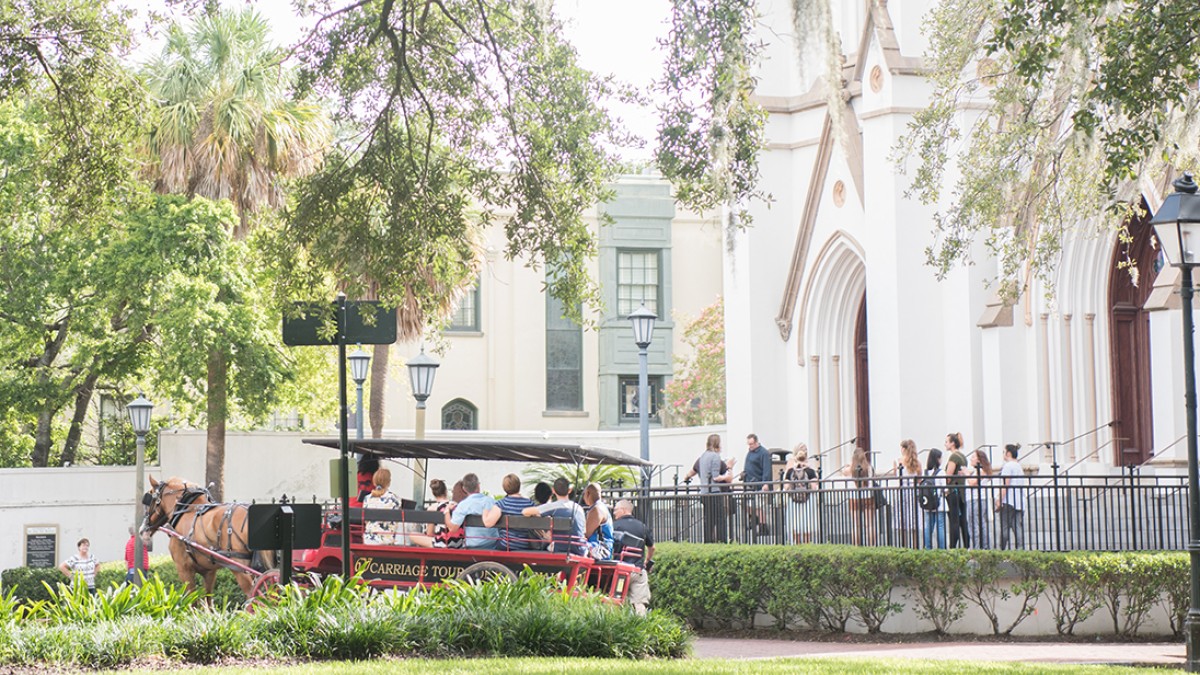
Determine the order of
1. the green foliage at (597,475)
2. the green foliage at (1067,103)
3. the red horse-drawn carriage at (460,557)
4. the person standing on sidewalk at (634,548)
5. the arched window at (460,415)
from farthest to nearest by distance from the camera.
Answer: the arched window at (460,415) < the green foliage at (597,475) < the person standing on sidewalk at (634,548) < the red horse-drawn carriage at (460,557) < the green foliage at (1067,103)

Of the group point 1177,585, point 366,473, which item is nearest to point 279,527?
point 366,473

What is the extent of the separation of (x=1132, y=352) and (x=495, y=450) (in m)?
12.7

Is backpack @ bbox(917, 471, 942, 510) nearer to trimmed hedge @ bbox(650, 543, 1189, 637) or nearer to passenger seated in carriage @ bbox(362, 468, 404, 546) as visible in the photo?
trimmed hedge @ bbox(650, 543, 1189, 637)

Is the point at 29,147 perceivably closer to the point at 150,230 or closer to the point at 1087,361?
the point at 150,230

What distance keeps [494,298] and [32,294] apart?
19902 millimetres

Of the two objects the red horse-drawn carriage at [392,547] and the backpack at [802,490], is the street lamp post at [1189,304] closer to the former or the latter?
the red horse-drawn carriage at [392,547]

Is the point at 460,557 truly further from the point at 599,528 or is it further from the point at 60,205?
the point at 60,205

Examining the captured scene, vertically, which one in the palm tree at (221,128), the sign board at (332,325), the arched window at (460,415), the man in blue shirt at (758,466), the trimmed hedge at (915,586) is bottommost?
the trimmed hedge at (915,586)

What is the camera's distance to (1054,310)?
25.3 metres

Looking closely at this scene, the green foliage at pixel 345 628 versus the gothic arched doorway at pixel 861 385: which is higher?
the gothic arched doorway at pixel 861 385

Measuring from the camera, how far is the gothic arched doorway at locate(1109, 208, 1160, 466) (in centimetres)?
2500

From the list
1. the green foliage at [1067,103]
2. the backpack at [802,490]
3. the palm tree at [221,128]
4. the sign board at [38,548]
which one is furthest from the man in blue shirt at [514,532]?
the sign board at [38,548]

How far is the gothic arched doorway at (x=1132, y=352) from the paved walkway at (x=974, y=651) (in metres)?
9.42

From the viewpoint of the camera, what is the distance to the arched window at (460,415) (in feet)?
159
